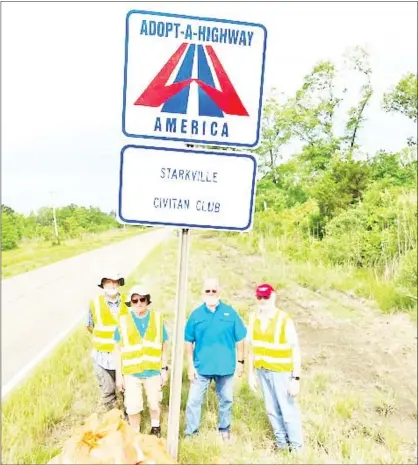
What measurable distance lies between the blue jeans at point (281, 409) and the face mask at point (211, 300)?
304 mm

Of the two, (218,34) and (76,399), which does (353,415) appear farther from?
(218,34)

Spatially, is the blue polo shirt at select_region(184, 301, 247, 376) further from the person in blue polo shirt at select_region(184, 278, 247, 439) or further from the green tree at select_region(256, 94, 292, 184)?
the green tree at select_region(256, 94, 292, 184)

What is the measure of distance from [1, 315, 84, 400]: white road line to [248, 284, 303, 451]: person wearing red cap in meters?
0.71

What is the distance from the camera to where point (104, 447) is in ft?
8.01

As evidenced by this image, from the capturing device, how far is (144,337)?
279 cm

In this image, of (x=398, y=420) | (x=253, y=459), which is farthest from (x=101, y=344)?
(x=398, y=420)

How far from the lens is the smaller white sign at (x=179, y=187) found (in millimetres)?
2361

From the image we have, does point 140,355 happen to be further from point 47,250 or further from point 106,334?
point 47,250

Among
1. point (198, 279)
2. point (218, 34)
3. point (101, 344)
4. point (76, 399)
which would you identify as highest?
point (218, 34)

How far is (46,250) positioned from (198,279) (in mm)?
615

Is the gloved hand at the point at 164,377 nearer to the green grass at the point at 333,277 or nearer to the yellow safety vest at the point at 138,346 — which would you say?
the yellow safety vest at the point at 138,346

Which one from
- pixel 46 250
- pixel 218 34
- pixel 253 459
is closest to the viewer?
pixel 218 34

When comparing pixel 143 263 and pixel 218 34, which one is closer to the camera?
pixel 218 34

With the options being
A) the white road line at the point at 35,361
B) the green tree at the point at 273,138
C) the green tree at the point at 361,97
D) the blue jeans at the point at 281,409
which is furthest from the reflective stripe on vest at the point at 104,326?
the green tree at the point at 361,97
